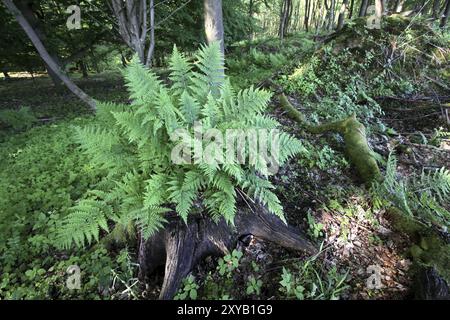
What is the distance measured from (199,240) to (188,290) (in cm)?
45

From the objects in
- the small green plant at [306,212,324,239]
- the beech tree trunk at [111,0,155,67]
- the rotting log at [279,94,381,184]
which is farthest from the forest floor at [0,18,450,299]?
the beech tree trunk at [111,0,155,67]

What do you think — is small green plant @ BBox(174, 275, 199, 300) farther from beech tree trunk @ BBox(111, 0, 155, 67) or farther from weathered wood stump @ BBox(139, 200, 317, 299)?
beech tree trunk @ BBox(111, 0, 155, 67)

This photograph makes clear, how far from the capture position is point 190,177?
2320 millimetres

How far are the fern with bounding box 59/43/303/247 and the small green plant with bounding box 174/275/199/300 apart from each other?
22.5 inches

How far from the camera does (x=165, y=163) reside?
2.52 m

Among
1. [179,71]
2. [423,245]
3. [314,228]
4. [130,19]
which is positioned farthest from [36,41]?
[423,245]

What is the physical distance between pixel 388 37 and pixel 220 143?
581 centimetres

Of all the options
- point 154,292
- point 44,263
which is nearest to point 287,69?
point 154,292

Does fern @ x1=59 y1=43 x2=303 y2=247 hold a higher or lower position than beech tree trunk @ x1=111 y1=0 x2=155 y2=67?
lower

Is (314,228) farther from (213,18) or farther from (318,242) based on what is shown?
(213,18)

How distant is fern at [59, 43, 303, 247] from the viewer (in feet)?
7.50
